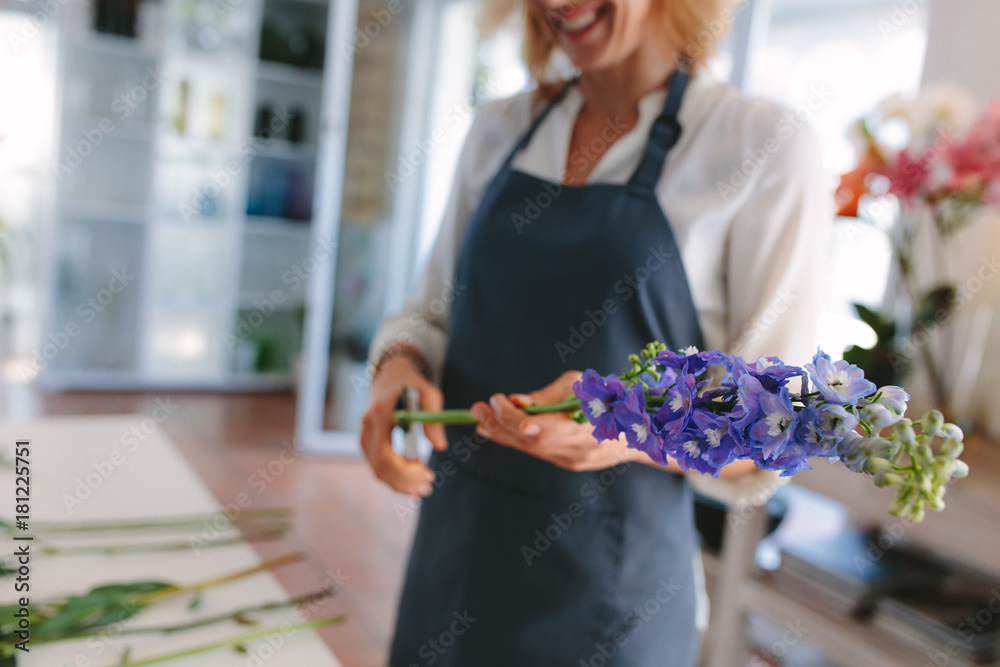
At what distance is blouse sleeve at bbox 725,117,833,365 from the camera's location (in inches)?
39.0

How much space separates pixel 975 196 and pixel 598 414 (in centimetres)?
141

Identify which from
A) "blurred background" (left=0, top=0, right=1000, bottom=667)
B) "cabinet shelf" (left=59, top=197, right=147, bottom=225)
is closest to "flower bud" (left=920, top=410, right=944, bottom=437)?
"blurred background" (left=0, top=0, right=1000, bottom=667)

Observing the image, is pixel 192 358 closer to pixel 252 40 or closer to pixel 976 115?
pixel 252 40

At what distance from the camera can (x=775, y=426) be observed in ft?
1.56

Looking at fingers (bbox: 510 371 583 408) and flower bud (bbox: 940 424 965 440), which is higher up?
flower bud (bbox: 940 424 965 440)

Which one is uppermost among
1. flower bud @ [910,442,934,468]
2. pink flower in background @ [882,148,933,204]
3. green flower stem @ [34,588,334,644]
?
pink flower in background @ [882,148,933,204]

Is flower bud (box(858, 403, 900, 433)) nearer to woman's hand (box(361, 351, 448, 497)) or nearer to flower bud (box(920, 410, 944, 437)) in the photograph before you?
flower bud (box(920, 410, 944, 437))

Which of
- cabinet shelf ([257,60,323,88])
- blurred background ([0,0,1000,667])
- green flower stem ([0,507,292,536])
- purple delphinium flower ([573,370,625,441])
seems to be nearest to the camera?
purple delphinium flower ([573,370,625,441])

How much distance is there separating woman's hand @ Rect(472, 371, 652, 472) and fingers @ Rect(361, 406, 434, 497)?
0.23 metres

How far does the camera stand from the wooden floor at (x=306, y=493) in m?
2.66

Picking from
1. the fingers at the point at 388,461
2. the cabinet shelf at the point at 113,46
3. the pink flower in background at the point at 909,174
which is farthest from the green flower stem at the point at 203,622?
the cabinet shelf at the point at 113,46

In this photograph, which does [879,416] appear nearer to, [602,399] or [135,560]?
[602,399]

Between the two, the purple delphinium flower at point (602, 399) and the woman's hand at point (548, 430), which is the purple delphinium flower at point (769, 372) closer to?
the purple delphinium flower at point (602, 399)

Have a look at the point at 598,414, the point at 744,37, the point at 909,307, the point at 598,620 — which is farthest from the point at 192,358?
the point at 598,414
